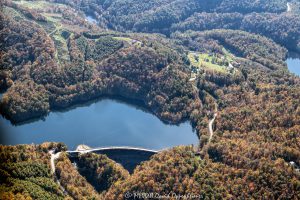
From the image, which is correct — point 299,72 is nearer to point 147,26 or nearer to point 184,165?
point 147,26

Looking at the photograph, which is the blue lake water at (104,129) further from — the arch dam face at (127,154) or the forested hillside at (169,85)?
the arch dam face at (127,154)

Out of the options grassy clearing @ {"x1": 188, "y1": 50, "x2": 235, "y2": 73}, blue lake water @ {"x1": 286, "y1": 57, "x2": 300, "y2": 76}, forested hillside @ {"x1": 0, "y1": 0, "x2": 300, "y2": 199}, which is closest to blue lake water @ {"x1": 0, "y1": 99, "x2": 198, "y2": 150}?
forested hillside @ {"x1": 0, "y1": 0, "x2": 300, "y2": 199}

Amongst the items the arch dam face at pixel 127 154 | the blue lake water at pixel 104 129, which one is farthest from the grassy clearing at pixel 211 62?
the arch dam face at pixel 127 154

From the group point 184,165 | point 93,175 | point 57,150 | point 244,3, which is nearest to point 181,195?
point 184,165

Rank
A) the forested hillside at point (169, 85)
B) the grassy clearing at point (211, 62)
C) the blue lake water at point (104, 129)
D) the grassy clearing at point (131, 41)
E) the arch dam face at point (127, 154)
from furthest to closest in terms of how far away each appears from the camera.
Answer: the grassy clearing at point (131, 41), the grassy clearing at point (211, 62), the blue lake water at point (104, 129), the arch dam face at point (127, 154), the forested hillside at point (169, 85)

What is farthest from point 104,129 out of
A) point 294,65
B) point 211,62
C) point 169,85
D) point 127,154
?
point 294,65

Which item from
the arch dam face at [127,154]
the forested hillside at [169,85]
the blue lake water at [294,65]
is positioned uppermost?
the blue lake water at [294,65]
